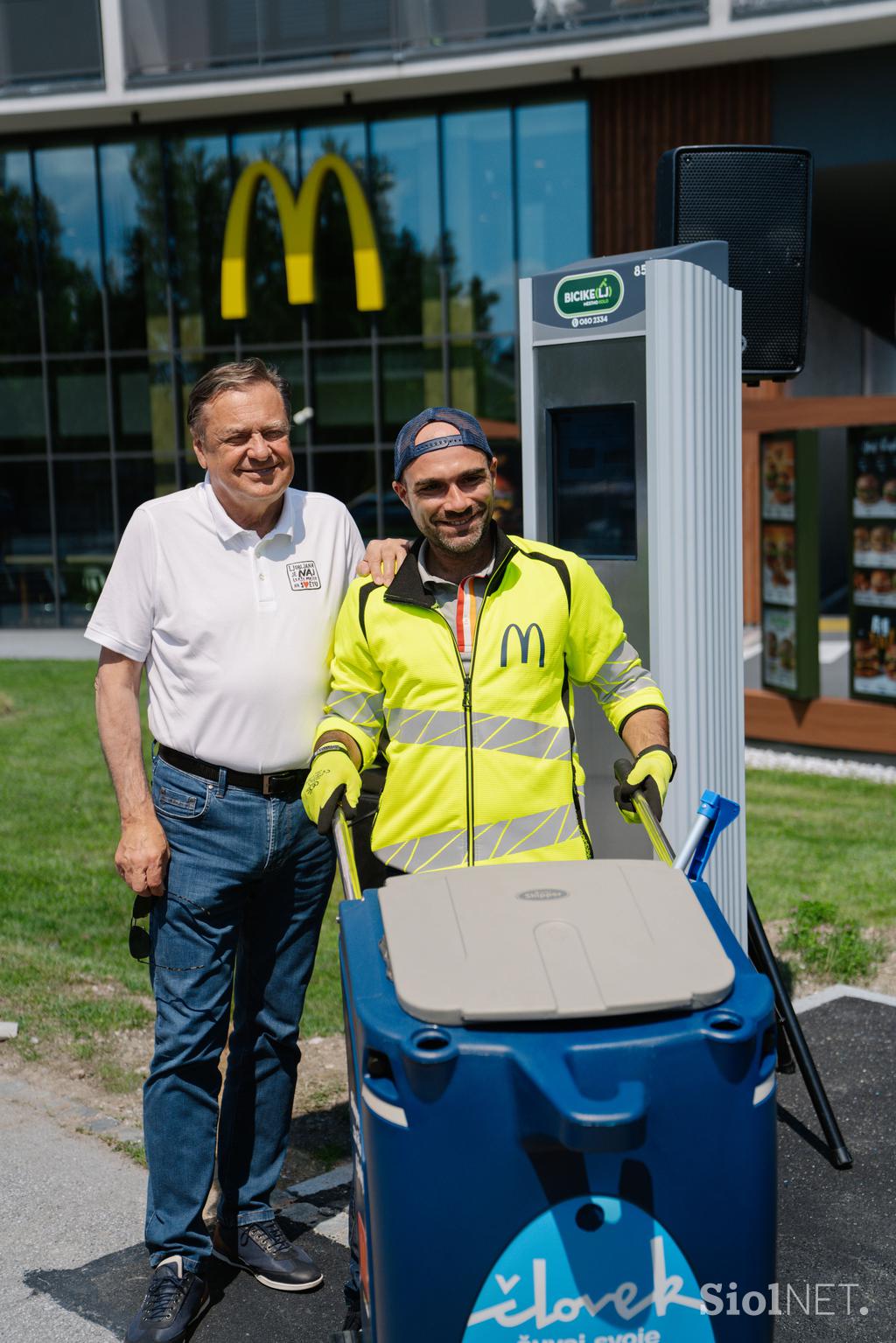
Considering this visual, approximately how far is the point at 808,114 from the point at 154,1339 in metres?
17.3

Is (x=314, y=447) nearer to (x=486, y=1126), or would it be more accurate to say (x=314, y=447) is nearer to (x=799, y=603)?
(x=799, y=603)

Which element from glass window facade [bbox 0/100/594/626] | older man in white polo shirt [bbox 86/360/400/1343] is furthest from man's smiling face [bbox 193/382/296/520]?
glass window facade [bbox 0/100/594/626]

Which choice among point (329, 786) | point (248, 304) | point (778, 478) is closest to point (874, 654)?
point (778, 478)

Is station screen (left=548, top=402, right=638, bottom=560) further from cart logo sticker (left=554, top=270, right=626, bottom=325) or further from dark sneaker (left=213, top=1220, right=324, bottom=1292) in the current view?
dark sneaker (left=213, top=1220, right=324, bottom=1292)

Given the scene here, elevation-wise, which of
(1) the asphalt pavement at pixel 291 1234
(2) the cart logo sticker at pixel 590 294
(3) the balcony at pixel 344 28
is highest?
(3) the balcony at pixel 344 28

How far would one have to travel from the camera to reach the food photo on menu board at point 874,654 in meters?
9.95

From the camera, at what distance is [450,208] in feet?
62.6

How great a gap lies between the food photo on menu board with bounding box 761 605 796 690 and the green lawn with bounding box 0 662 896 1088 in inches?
40.0

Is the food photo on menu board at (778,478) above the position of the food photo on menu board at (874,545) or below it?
above

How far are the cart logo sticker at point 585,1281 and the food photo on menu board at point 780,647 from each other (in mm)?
8689

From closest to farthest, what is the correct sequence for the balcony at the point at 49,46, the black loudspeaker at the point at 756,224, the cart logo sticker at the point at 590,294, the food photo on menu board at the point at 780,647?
the cart logo sticker at the point at 590,294 → the black loudspeaker at the point at 756,224 → the food photo on menu board at the point at 780,647 → the balcony at the point at 49,46

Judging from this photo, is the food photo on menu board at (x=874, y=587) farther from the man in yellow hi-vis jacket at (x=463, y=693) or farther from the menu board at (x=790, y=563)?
the man in yellow hi-vis jacket at (x=463, y=693)

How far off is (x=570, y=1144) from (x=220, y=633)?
152 cm

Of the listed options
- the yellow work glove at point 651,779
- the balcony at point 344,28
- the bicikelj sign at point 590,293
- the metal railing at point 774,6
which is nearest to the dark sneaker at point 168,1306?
the yellow work glove at point 651,779
